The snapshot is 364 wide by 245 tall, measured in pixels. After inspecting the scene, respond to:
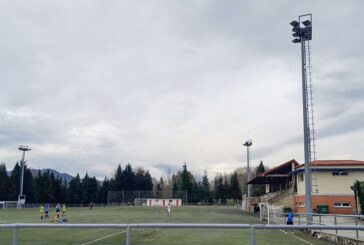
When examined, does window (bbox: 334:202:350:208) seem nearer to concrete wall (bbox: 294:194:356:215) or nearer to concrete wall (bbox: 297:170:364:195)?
concrete wall (bbox: 294:194:356:215)

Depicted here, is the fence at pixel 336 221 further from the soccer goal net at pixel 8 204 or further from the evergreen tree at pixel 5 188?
the evergreen tree at pixel 5 188

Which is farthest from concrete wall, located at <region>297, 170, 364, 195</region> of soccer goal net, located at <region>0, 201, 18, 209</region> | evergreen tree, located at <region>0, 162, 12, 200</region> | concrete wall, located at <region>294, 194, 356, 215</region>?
evergreen tree, located at <region>0, 162, 12, 200</region>

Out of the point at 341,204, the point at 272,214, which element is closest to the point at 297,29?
the point at 272,214

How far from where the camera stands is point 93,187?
110 metres

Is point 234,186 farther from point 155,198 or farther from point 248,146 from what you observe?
point 248,146

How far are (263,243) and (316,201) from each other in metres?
35.1

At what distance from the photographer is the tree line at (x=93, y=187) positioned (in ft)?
305

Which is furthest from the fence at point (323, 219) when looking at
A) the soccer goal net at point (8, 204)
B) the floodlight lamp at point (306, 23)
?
the soccer goal net at point (8, 204)

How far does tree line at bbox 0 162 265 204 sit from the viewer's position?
9284cm

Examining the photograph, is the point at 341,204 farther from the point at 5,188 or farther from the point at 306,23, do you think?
the point at 5,188

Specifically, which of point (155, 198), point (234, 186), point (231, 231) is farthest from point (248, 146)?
point (231, 231)

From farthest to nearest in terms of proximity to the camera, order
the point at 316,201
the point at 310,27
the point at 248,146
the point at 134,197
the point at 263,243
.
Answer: the point at 134,197 < the point at 248,146 < the point at 316,201 < the point at 310,27 < the point at 263,243

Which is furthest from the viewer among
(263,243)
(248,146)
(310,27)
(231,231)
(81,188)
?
(81,188)

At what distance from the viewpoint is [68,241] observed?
6.75m
